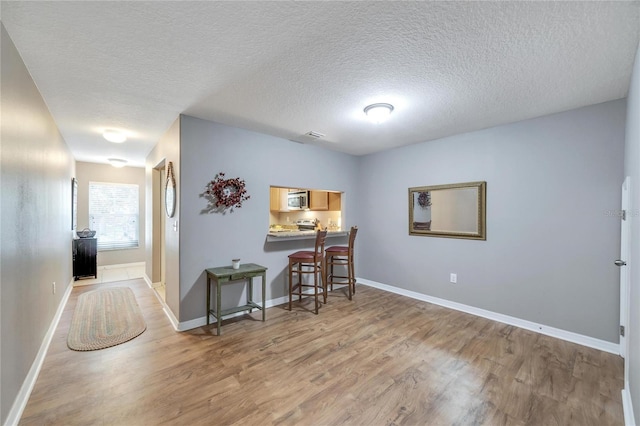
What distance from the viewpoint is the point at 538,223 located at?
3119mm

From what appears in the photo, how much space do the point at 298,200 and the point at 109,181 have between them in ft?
15.1

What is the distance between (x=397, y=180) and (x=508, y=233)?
181 centimetres

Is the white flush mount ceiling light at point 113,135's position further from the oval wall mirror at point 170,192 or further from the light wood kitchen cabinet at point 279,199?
the light wood kitchen cabinet at point 279,199

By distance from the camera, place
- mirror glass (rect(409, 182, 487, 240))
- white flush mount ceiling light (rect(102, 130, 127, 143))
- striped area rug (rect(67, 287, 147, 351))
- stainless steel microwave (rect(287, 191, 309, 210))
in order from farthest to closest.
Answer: stainless steel microwave (rect(287, 191, 309, 210)) → white flush mount ceiling light (rect(102, 130, 127, 143)) → mirror glass (rect(409, 182, 487, 240)) → striped area rug (rect(67, 287, 147, 351))

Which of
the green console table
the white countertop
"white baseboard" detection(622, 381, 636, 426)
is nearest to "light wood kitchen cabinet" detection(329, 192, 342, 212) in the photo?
the white countertop

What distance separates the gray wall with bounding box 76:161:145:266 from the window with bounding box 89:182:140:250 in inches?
3.5

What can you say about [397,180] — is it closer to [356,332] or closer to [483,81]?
[483,81]

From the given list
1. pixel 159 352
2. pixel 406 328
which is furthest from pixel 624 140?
pixel 159 352

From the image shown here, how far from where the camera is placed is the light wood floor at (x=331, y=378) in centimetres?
181

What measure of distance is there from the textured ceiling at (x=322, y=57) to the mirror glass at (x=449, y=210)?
1.01 metres

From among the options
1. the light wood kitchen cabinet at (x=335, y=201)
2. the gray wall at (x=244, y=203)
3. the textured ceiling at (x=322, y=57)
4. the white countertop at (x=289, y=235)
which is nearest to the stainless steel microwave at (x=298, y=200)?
the light wood kitchen cabinet at (x=335, y=201)

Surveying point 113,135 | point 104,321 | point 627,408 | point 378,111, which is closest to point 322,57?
point 378,111

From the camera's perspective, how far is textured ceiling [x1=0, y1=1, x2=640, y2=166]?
5.10 feet

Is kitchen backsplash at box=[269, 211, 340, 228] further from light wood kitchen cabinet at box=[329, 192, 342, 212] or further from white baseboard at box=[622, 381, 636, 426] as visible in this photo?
white baseboard at box=[622, 381, 636, 426]
